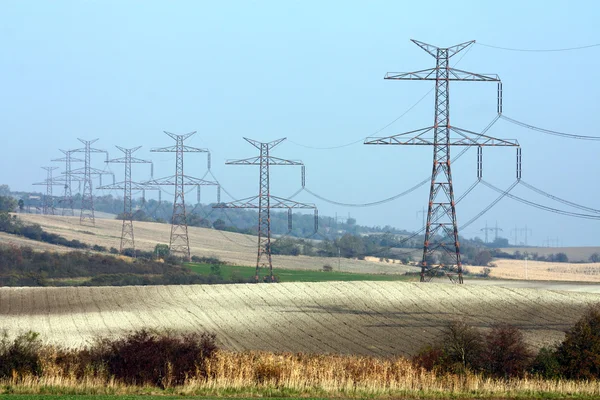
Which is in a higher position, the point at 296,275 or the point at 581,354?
the point at 581,354

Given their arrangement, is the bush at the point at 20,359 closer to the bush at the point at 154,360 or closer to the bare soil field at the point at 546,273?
the bush at the point at 154,360

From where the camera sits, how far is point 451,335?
36.3 meters

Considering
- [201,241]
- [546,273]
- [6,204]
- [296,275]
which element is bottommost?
[546,273]

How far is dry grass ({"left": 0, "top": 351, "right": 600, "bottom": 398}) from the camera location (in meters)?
29.5

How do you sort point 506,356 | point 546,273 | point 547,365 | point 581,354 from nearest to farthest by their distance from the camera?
point 581,354
point 547,365
point 506,356
point 546,273

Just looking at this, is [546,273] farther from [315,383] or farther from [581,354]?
[315,383]

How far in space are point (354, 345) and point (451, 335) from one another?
961 centimetres

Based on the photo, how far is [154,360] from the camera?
104 feet

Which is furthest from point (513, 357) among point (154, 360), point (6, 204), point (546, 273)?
point (6, 204)

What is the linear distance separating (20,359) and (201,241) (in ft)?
416

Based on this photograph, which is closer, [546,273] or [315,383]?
[315,383]

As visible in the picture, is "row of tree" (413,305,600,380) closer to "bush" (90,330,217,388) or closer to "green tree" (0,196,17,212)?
"bush" (90,330,217,388)

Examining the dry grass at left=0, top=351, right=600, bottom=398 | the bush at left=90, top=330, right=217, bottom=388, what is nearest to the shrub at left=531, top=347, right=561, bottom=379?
the dry grass at left=0, top=351, right=600, bottom=398

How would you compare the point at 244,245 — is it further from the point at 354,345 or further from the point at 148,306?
the point at 354,345
